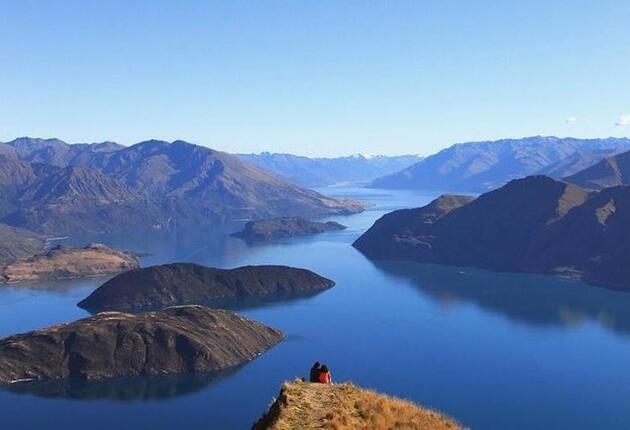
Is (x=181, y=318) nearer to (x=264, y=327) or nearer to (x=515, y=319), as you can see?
(x=264, y=327)

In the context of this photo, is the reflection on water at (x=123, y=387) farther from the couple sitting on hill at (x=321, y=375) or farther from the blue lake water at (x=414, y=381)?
the couple sitting on hill at (x=321, y=375)

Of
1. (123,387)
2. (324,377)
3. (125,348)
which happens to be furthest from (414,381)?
(324,377)

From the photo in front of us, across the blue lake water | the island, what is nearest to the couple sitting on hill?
the blue lake water

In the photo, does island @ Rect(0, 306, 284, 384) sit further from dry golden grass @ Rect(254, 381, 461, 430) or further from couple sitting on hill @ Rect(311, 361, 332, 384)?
dry golden grass @ Rect(254, 381, 461, 430)

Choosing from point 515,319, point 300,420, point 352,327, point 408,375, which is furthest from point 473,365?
point 300,420

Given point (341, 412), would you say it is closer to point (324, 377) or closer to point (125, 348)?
point (324, 377)

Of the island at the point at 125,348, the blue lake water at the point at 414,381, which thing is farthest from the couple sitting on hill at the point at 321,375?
the island at the point at 125,348
